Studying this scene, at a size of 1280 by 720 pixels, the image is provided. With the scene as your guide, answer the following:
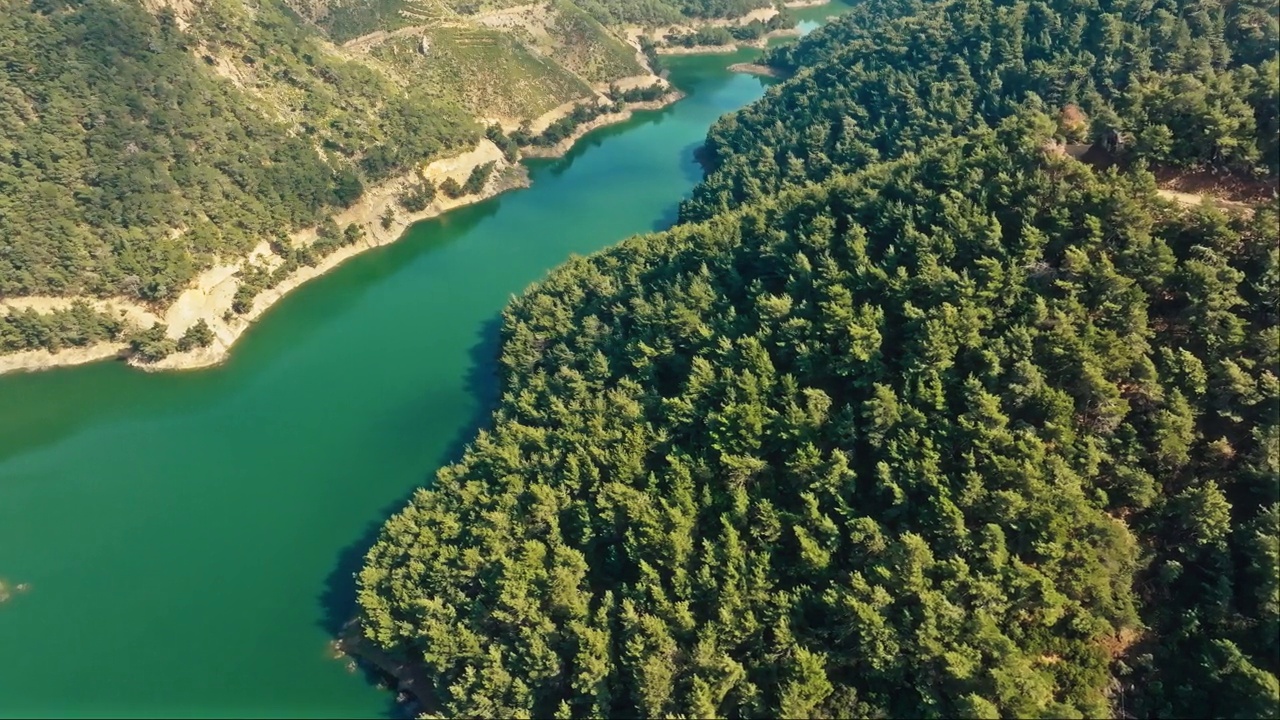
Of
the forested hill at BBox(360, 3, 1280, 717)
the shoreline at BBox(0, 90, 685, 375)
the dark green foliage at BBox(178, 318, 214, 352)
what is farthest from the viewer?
the dark green foliage at BBox(178, 318, 214, 352)

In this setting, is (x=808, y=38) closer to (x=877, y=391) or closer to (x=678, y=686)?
(x=877, y=391)

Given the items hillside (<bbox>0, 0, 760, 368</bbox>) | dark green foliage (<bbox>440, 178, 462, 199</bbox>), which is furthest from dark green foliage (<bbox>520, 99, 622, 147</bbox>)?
dark green foliage (<bbox>440, 178, 462, 199</bbox>)

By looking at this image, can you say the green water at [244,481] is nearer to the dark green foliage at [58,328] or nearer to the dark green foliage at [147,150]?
the dark green foliage at [58,328]

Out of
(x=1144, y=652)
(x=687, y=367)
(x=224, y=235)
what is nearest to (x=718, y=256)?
(x=687, y=367)

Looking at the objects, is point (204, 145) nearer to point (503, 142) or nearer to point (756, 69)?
point (503, 142)

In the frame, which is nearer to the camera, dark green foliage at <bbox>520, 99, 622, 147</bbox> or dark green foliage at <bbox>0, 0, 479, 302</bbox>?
dark green foliage at <bbox>0, 0, 479, 302</bbox>

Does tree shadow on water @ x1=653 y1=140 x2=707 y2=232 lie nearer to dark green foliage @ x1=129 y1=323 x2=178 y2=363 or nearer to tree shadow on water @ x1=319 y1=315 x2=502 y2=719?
tree shadow on water @ x1=319 y1=315 x2=502 y2=719

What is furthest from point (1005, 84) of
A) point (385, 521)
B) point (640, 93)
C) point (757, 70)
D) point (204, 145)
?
point (204, 145)
